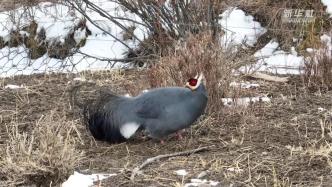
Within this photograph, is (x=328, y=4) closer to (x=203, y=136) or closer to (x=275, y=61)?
(x=275, y=61)

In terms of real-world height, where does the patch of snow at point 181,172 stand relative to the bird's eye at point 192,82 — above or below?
below

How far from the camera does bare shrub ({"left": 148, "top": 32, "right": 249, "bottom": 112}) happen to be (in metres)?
5.43

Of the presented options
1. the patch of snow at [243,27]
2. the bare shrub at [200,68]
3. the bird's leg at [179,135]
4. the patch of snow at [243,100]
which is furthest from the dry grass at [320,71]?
the patch of snow at [243,27]

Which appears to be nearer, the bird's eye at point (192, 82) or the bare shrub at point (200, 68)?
the bird's eye at point (192, 82)

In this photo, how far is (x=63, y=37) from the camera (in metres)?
10.3

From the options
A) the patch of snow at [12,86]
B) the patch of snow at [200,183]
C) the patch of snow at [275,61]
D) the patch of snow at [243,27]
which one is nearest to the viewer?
the patch of snow at [200,183]

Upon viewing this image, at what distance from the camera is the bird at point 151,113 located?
4.56 metres

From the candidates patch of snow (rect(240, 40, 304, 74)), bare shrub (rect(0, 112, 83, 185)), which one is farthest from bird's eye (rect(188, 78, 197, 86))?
patch of snow (rect(240, 40, 304, 74))

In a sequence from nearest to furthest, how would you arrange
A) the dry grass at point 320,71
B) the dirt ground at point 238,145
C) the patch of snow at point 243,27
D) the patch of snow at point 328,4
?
1. the dirt ground at point 238,145
2. the dry grass at point 320,71
3. the patch of snow at point 328,4
4. the patch of snow at point 243,27

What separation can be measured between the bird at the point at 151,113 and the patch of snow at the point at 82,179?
2.31ft

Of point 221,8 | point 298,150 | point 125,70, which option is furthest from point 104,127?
point 221,8

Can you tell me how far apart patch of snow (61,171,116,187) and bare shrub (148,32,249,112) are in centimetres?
158

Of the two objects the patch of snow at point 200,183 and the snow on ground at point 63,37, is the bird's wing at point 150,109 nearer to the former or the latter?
the patch of snow at point 200,183

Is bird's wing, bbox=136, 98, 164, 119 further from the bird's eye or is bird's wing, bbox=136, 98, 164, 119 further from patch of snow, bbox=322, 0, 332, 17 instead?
patch of snow, bbox=322, 0, 332, 17
